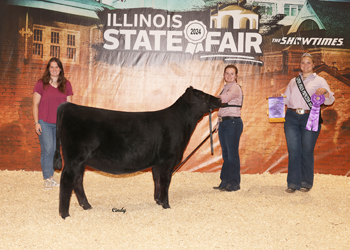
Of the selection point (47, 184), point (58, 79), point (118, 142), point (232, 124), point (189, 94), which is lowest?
point (47, 184)

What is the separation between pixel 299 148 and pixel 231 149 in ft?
3.56

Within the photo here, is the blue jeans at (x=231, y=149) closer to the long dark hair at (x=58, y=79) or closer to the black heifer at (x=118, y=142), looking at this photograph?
the black heifer at (x=118, y=142)

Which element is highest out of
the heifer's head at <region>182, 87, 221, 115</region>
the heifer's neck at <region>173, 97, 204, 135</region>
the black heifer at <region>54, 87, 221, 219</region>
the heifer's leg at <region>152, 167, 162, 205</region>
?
the heifer's head at <region>182, 87, 221, 115</region>

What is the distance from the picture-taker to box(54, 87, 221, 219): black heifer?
132 inches

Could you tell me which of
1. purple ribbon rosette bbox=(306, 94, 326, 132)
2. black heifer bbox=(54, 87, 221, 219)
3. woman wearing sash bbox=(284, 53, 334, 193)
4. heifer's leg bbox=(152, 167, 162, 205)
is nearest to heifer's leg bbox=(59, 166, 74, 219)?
black heifer bbox=(54, 87, 221, 219)

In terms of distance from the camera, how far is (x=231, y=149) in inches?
183

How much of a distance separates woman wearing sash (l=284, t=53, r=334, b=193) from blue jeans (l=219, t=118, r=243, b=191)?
0.82 metres

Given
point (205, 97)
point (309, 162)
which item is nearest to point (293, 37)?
point (309, 162)

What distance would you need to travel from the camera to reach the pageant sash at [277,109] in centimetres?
478

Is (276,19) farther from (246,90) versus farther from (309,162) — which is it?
(309,162)

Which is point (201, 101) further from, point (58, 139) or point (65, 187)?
point (65, 187)

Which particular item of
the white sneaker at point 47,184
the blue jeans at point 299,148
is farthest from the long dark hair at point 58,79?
the blue jeans at point 299,148

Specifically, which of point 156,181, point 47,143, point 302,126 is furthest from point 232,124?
point 47,143

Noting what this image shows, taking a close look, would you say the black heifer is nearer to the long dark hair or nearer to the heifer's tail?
the heifer's tail
